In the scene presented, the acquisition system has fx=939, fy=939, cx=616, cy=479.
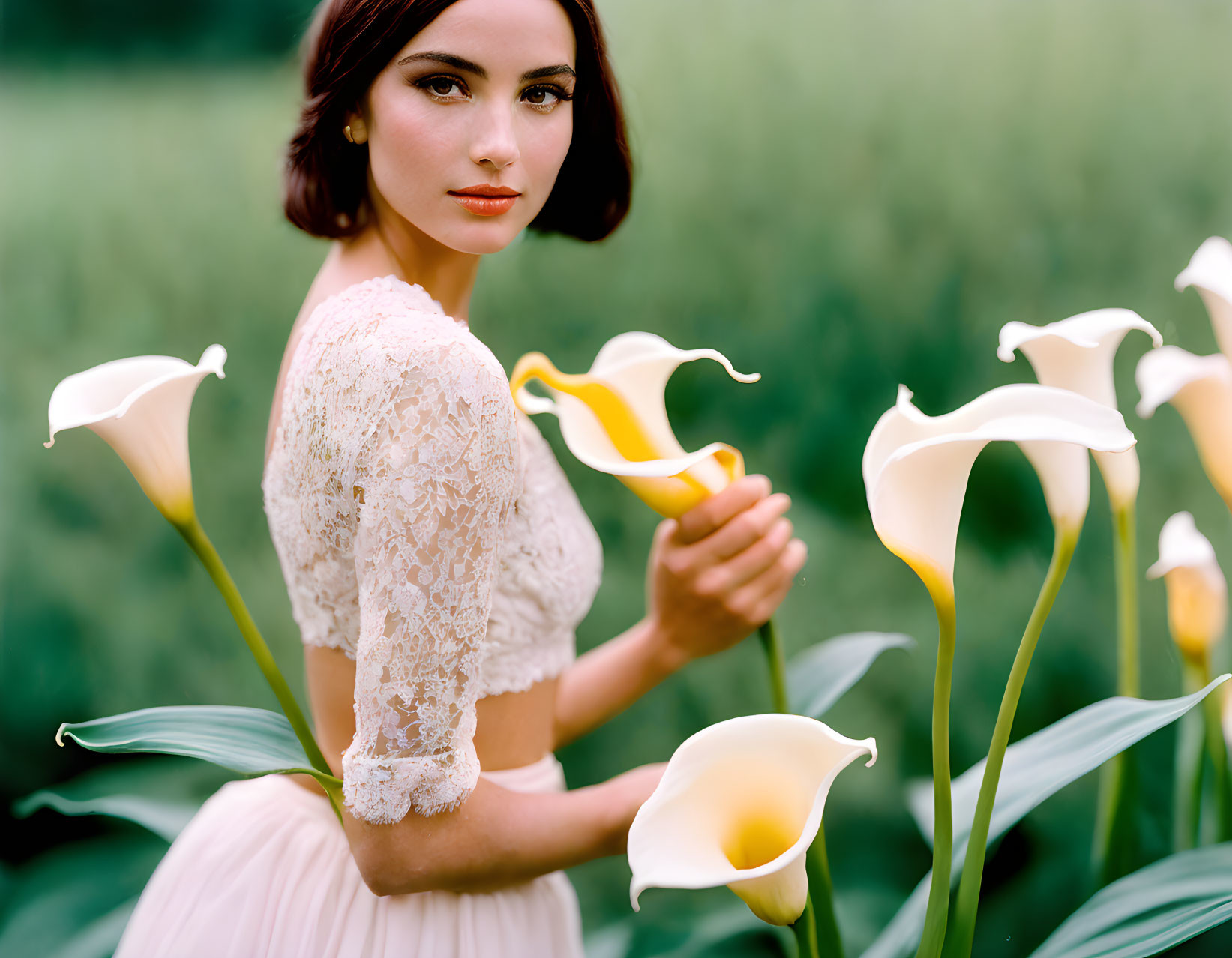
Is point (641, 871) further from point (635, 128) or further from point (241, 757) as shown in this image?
point (635, 128)

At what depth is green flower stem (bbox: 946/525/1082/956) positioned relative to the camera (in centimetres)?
39

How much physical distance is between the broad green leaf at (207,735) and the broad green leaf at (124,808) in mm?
262

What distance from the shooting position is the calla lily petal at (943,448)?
33 centimetres

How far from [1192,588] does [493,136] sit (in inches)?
17.6

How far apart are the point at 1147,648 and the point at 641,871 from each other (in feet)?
1.58

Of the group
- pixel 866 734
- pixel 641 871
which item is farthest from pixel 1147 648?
pixel 641 871

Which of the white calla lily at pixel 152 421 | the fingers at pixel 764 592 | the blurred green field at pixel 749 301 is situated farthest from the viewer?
the blurred green field at pixel 749 301

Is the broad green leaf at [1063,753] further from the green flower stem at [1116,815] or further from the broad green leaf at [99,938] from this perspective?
the broad green leaf at [99,938]

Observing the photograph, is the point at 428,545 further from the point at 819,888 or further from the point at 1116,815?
the point at 1116,815

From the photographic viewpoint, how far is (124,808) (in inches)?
27.4

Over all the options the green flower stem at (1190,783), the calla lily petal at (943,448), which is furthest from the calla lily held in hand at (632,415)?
the green flower stem at (1190,783)

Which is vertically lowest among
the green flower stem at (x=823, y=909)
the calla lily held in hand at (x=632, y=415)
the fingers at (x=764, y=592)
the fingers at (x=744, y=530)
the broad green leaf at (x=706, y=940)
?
the broad green leaf at (x=706, y=940)

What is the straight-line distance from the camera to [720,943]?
69 centimetres

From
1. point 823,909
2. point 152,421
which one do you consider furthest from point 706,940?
point 152,421
